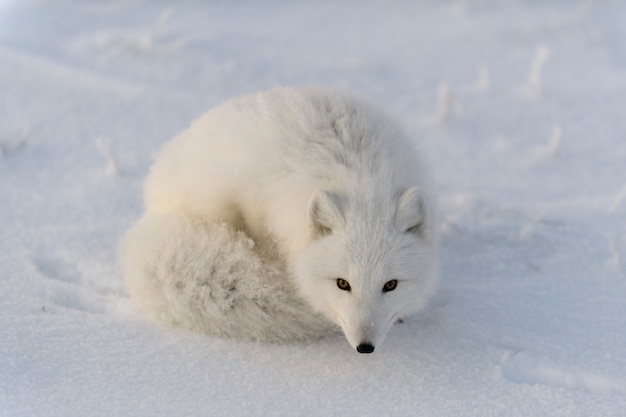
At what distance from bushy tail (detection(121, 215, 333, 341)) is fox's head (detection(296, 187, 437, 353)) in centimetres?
14

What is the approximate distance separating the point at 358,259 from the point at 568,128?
282 centimetres

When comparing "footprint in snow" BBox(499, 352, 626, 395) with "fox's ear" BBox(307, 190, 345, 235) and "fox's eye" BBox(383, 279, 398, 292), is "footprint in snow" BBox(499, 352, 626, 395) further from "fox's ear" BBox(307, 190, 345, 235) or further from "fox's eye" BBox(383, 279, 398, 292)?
"fox's ear" BBox(307, 190, 345, 235)

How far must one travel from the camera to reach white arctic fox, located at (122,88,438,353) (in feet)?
8.00

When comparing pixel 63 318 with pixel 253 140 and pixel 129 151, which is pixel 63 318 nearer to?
pixel 253 140

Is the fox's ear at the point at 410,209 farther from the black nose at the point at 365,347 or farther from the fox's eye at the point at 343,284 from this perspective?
the black nose at the point at 365,347

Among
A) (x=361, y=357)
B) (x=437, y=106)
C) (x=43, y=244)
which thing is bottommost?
(x=361, y=357)

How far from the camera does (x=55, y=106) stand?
4281mm

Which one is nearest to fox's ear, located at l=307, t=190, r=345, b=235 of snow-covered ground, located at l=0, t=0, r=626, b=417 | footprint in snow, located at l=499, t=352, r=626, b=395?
snow-covered ground, located at l=0, t=0, r=626, b=417

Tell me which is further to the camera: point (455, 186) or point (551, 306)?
point (455, 186)

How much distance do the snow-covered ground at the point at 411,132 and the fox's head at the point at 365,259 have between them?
21cm

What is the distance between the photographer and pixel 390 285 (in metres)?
2.46

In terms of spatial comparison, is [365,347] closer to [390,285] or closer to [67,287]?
[390,285]

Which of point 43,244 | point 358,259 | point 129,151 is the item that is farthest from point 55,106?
point 358,259

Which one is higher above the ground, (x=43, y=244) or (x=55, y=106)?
(x=55, y=106)
